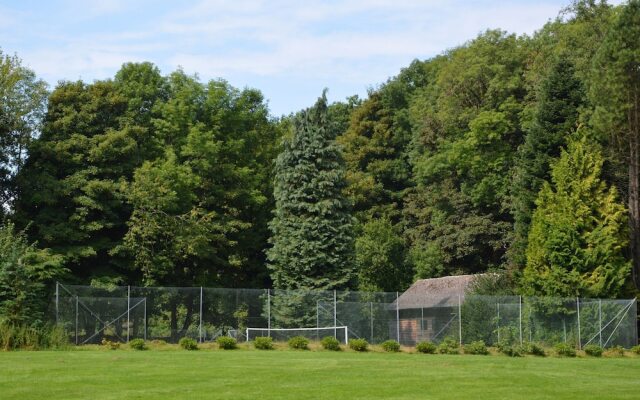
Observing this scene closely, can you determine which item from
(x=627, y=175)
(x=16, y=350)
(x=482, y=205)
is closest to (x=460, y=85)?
(x=482, y=205)

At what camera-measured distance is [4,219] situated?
43.8m

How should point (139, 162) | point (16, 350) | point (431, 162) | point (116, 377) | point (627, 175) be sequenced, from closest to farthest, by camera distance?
1. point (116, 377)
2. point (16, 350)
3. point (627, 175)
4. point (139, 162)
5. point (431, 162)

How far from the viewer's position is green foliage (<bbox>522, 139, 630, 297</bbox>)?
40250 millimetres

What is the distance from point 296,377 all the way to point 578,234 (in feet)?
76.7

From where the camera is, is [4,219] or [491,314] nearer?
[491,314]

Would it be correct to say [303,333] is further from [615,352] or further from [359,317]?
[615,352]

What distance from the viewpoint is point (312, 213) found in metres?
44.2

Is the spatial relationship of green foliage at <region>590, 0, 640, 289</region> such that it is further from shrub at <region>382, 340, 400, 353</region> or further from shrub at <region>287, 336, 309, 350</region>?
shrub at <region>287, 336, 309, 350</region>

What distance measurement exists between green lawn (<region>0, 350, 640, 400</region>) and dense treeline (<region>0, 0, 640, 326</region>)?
10.4 metres

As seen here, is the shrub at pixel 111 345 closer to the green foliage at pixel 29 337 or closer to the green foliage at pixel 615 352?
the green foliage at pixel 29 337

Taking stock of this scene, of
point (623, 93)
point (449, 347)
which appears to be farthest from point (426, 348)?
point (623, 93)

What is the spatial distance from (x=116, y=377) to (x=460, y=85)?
43977mm

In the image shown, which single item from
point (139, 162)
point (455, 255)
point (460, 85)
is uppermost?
point (460, 85)

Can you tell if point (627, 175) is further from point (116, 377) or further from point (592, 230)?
point (116, 377)
